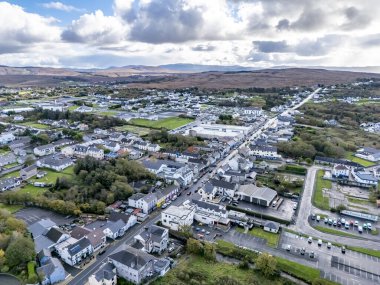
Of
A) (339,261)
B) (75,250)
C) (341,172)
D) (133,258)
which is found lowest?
(339,261)

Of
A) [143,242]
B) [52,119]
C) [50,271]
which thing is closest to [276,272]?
[143,242]

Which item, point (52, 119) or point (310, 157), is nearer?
point (310, 157)

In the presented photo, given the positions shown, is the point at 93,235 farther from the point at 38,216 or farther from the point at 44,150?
the point at 44,150

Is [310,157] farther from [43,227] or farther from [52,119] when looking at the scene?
[52,119]

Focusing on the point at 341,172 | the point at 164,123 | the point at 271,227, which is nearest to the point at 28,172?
the point at 271,227

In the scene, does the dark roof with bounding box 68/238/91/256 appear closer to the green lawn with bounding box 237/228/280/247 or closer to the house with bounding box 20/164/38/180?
the green lawn with bounding box 237/228/280/247
